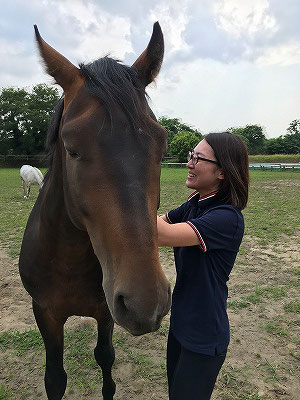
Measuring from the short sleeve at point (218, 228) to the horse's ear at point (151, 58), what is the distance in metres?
0.86

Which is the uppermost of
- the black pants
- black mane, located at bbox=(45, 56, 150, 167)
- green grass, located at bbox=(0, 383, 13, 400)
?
black mane, located at bbox=(45, 56, 150, 167)

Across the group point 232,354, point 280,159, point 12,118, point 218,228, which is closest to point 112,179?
point 218,228

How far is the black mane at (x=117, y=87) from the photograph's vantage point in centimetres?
146

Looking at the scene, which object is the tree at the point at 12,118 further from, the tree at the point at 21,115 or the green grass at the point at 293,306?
the green grass at the point at 293,306

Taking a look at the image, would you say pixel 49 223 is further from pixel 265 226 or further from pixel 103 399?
pixel 265 226

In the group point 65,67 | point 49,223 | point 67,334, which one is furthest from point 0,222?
point 65,67

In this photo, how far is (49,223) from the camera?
2.11 metres

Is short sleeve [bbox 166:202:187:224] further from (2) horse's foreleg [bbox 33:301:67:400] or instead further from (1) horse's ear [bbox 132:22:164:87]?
(2) horse's foreleg [bbox 33:301:67:400]

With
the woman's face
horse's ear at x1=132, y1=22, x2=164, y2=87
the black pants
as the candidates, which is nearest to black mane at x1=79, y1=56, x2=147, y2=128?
horse's ear at x1=132, y1=22, x2=164, y2=87

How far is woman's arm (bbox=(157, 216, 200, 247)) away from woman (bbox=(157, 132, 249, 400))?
0.06 meters

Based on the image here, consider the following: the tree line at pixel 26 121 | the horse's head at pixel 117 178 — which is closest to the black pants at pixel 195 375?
the horse's head at pixel 117 178

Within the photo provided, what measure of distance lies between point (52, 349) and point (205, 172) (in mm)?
1965

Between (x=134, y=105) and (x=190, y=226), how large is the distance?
2.27ft

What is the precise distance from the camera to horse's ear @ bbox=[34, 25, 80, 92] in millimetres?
1626
